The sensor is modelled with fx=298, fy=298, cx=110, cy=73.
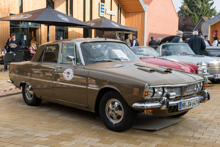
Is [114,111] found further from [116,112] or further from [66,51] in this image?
[66,51]

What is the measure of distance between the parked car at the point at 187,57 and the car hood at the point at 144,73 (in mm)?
4717

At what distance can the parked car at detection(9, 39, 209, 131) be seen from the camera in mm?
4848

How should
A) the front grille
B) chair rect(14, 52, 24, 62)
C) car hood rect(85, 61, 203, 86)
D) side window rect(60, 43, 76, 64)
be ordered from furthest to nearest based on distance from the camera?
chair rect(14, 52, 24, 62)
the front grille
side window rect(60, 43, 76, 64)
car hood rect(85, 61, 203, 86)

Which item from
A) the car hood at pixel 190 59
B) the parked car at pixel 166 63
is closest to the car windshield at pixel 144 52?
the parked car at pixel 166 63

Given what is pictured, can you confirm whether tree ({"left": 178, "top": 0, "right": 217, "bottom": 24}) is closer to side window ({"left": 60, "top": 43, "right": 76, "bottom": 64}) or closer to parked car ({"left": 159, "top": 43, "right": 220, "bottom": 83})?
parked car ({"left": 159, "top": 43, "right": 220, "bottom": 83})

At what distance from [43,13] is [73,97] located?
7.40 metres

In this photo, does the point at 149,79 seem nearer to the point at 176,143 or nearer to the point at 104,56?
the point at 176,143

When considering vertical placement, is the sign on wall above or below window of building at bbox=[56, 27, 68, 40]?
above

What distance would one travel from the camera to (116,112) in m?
5.12

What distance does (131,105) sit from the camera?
4816mm

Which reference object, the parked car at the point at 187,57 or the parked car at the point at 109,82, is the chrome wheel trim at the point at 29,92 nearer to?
the parked car at the point at 109,82

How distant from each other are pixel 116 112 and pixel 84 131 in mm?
680

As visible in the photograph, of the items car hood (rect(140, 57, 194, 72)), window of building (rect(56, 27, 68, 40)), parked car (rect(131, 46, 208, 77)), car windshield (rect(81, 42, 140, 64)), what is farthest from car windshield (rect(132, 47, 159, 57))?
window of building (rect(56, 27, 68, 40))

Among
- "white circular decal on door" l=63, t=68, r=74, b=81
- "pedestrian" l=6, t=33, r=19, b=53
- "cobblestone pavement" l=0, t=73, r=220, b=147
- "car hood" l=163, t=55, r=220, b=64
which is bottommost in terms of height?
"cobblestone pavement" l=0, t=73, r=220, b=147
